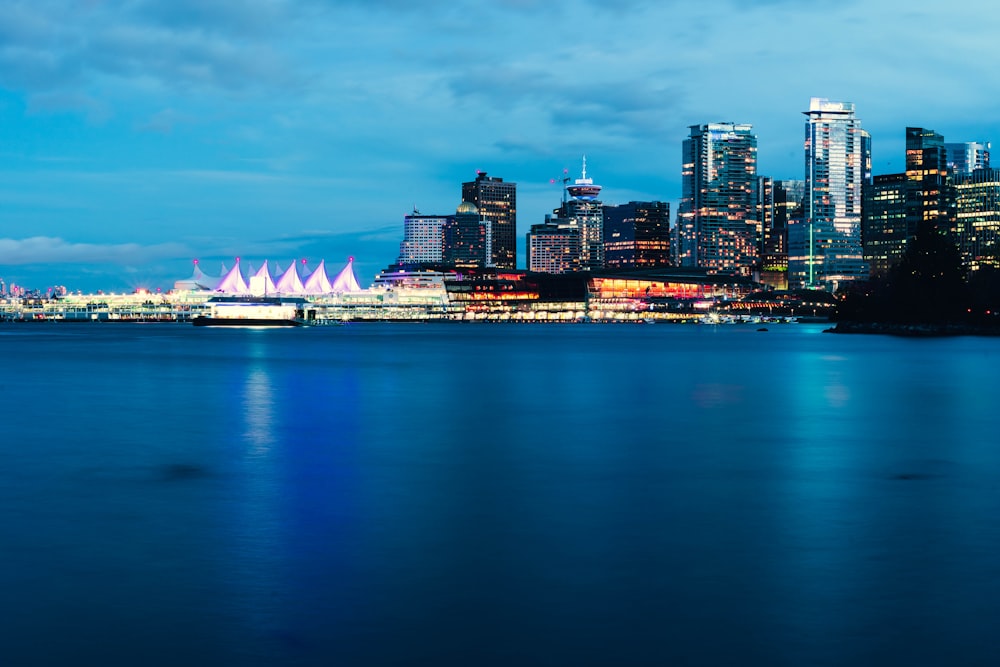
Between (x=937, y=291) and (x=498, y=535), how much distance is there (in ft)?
366

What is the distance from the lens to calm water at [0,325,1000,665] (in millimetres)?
10445

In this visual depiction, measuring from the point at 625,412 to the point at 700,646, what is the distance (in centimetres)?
2529

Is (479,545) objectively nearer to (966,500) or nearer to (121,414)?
(966,500)

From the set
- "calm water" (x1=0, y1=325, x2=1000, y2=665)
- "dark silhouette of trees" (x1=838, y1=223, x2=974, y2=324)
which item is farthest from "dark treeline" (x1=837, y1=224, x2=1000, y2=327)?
"calm water" (x1=0, y1=325, x2=1000, y2=665)

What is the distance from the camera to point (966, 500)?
730 inches

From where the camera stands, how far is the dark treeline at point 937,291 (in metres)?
116

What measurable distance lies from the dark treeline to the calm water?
85285mm

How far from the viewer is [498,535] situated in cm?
1539

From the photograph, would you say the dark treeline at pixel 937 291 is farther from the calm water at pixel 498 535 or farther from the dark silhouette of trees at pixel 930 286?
the calm water at pixel 498 535

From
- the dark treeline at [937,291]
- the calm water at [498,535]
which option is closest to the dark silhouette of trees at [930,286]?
the dark treeline at [937,291]

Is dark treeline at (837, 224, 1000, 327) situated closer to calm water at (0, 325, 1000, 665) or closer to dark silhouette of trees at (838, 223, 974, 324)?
dark silhouette of trees at (838, 223, 974, 324)

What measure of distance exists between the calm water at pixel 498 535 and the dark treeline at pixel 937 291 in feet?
280

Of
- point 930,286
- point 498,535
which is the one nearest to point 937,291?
point 930,286

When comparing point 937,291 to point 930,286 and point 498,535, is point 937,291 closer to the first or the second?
point 930,286
